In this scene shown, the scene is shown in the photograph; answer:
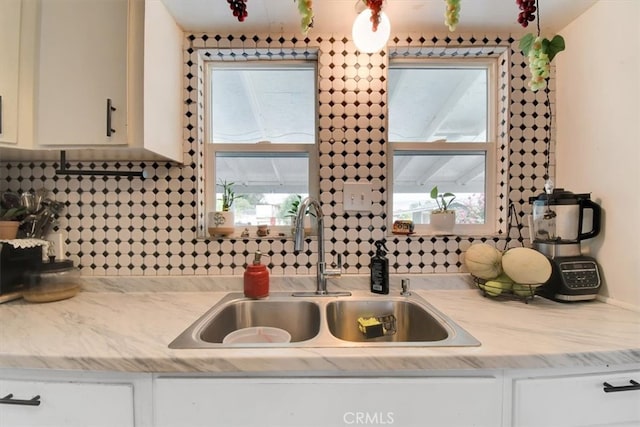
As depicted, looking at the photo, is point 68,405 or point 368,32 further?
point 368,32

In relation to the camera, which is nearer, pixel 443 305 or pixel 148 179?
pixel 443 305

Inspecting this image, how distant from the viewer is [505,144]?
1.33m

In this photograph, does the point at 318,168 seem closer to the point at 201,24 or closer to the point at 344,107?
the point at 344,107

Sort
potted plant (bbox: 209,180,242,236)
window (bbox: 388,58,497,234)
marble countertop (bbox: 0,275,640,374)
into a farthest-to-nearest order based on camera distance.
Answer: window (bbox: 388,58,497,234) → potted plant (bbox: 209,180,242,236) → marble countertop (bbox: 0,275,640,374)

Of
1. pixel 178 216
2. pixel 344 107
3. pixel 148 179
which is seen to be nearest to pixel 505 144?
pixel 344 107

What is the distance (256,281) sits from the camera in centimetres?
114

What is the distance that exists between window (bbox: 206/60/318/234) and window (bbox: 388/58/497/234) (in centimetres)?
45

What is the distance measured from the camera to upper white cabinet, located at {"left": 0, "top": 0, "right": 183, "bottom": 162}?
99 centimetres

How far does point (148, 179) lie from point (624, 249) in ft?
6.38

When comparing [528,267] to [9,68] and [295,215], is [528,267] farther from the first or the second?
[9,68]

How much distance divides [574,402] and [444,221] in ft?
2.51

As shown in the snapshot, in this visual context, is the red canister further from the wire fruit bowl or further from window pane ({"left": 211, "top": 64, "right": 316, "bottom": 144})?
the wire fruit bowl

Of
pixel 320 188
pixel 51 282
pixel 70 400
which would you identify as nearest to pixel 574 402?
pixel 320 188

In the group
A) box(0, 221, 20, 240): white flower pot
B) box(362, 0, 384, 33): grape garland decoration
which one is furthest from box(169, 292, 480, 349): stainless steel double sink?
box(362, 0, 384, 33): grape garland decoration
